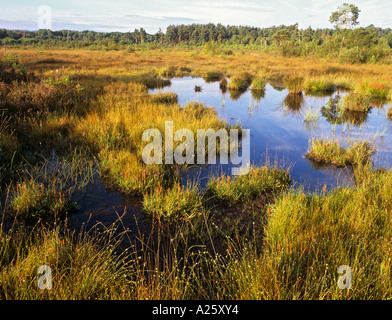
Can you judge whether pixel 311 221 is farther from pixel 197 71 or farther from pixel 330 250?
pixel 197 71

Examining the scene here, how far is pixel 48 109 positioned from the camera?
27.2ft

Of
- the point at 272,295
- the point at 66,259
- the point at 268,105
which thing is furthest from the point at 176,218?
the point at 268,105

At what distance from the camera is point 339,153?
22.5ft

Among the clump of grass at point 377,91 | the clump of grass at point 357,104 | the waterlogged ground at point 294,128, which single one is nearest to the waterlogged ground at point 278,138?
the waterlogged ground at point 294,128

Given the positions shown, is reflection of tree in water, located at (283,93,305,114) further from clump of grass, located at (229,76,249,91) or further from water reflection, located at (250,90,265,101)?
clump of grass, located at (229,76,249,91)

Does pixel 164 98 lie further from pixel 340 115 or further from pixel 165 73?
pixel 165 73

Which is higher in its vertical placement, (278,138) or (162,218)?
(278,138)

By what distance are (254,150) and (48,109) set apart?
659 cm

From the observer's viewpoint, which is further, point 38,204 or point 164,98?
point 164,98

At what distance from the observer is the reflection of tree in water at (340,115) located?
1073 cm

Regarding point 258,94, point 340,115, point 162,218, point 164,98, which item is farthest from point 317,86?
point 162,218

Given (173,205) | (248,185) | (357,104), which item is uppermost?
(357,104)

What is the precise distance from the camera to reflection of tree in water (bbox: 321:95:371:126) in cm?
1073

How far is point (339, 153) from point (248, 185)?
10.6 feet
